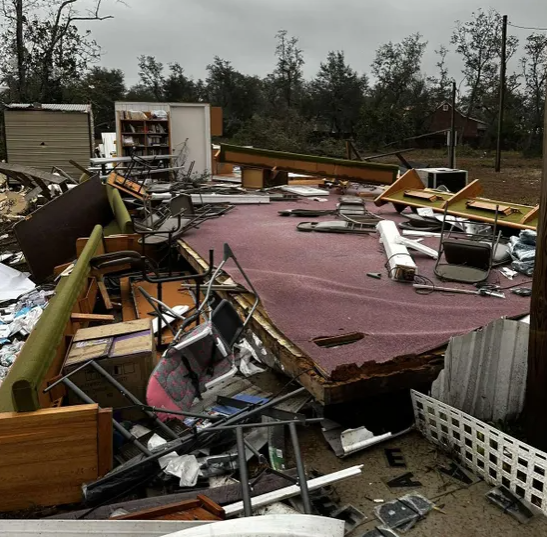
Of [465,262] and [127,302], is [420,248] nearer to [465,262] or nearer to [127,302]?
[465,262]

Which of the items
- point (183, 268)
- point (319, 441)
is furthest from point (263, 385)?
point (183, 268)

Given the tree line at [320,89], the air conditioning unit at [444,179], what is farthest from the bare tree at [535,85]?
the air conditioning unit at [444,179]

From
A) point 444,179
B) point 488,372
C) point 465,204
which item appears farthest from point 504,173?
point 488,372

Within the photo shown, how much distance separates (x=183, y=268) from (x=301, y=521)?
17.0 ft

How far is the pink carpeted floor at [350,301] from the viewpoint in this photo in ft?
10.5

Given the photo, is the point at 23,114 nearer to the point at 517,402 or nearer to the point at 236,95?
the point at 517,402

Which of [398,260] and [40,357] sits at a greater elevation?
[398,260]

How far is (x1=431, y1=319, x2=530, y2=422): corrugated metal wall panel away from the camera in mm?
2793

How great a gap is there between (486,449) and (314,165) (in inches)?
359

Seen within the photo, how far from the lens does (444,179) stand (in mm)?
10414

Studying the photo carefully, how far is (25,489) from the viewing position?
8.05 feet

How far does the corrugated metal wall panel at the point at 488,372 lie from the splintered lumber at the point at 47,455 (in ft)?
5.76

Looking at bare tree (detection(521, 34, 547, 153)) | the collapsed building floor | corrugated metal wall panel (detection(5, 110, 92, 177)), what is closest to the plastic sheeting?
the collapsed building floor

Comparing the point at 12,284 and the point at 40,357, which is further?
the point at 12,284
